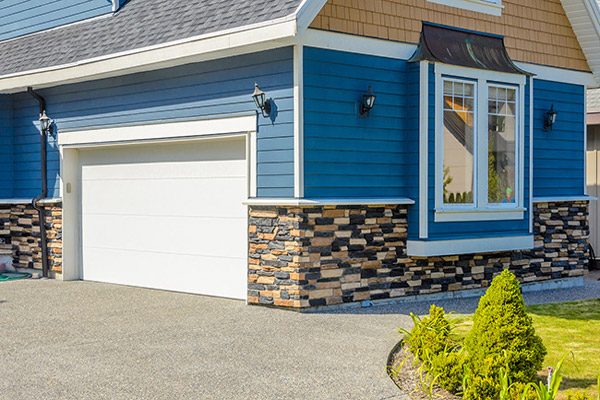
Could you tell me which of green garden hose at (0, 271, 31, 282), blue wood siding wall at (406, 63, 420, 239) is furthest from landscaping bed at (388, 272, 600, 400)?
green garden hose at (0, 271, 31, 282)

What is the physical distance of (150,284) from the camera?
10.7 meters

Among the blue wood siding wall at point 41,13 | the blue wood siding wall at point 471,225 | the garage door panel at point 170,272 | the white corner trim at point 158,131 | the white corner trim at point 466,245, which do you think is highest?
the blue wood siding wall at point 41,13

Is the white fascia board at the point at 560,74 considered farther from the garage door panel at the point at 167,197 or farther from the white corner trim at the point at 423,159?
the garage door panel at the point at 167,197

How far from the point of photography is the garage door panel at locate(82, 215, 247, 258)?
9781 millimetres

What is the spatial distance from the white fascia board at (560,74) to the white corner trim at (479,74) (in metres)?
0.56

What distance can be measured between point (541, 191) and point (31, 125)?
26.5 ft

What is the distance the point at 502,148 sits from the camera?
10.4 metres

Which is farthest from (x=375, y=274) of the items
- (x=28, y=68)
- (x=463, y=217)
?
(x=28, y=68)

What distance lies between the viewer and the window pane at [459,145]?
9758 millimetres

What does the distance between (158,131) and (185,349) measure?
4107mm

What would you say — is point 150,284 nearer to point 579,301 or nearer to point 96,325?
point 96,325

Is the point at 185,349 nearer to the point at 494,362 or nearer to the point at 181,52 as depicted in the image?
the point at 494,362

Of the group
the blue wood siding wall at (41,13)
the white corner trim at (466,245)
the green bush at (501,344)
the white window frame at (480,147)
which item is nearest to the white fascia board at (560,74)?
the white window frame at (480,147)

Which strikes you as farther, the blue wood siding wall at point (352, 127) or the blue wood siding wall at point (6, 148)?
the blue wood siding wall at point (6, 148)
